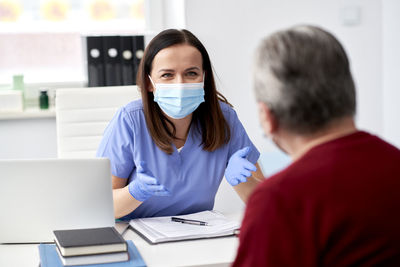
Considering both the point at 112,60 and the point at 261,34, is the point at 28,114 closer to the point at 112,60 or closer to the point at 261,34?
the point at 112,60

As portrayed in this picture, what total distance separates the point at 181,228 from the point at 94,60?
5.11 feet


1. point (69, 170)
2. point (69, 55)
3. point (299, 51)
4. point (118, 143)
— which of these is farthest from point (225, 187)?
point (299, 51)

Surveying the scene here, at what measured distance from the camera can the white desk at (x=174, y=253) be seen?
132cm

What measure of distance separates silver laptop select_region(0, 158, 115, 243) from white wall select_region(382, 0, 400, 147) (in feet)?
6.83

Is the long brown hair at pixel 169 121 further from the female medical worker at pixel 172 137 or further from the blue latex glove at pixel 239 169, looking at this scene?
the blue latex glove at pixel 239 169

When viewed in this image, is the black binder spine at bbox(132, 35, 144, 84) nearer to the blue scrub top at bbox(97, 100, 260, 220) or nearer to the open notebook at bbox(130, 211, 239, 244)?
the blue scrub top at bbox(97, 100, 260, 220)

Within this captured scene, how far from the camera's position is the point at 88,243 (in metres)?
1.29

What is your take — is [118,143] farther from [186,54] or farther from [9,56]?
[9,56]

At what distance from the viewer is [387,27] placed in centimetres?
314

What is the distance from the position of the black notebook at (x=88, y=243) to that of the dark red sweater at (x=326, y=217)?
57 centimetres

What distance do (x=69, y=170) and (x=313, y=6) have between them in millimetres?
2029

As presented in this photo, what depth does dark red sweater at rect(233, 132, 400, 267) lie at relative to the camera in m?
0.76

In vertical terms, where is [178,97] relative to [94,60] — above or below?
below

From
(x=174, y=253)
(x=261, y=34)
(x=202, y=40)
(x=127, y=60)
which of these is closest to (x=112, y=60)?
(x=127, y=60)
